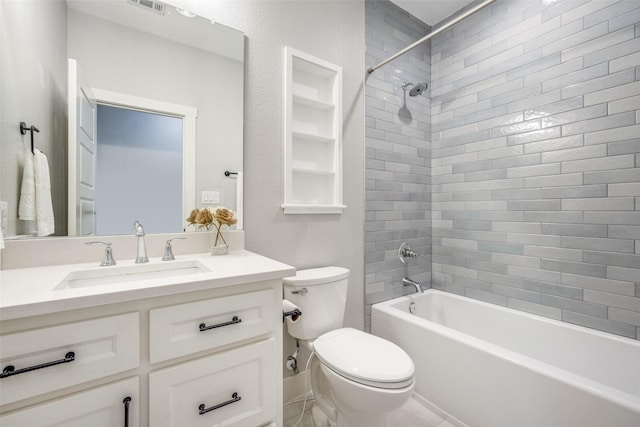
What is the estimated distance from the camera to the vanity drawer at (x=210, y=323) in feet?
2.67

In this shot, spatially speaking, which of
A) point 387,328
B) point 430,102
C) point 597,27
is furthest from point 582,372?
point 430,102

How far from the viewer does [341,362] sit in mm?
1229

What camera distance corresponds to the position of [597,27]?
5.16 feet

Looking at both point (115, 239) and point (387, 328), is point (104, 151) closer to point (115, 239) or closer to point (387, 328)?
point (115, 239)

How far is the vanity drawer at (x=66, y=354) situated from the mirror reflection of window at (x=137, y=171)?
0.61m

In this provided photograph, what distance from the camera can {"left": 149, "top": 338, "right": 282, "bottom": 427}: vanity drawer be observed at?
827mm

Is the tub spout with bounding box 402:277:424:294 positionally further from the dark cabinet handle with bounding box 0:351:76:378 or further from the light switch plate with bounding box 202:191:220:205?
the dark cabinet handle with bounding box 0:351:76:378

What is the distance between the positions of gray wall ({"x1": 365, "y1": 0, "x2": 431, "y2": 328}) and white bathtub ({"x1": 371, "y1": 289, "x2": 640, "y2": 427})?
33cm

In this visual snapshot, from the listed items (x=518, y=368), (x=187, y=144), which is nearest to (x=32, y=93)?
(x=187, y=144)

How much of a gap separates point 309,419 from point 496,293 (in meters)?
1.49

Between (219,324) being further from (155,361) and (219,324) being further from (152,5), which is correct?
(152,5)

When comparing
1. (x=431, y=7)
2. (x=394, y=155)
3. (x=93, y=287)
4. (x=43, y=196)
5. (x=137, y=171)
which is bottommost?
(x=93, y=287)

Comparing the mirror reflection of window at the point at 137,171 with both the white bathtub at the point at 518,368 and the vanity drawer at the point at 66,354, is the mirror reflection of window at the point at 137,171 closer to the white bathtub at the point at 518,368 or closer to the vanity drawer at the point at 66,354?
the vanity drawer at the point at 66,354

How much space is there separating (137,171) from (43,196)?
0.32m
